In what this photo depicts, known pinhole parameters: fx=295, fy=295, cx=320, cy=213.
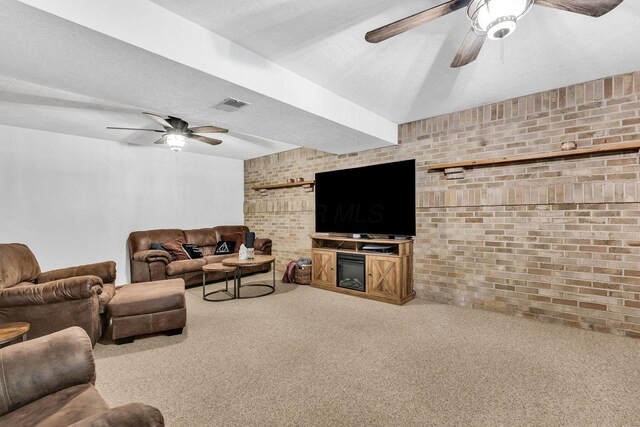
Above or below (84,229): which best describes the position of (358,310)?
below

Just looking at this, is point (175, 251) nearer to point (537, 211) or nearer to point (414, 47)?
point (414, 47)

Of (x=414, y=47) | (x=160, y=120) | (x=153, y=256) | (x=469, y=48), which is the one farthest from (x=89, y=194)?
(x=469, y=48)

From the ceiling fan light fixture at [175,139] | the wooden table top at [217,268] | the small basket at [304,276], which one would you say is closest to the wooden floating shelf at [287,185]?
the small basket at [304,276]

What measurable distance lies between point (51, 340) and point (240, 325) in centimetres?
189

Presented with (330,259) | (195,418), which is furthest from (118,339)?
(330,259)

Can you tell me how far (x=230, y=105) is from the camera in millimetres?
2838

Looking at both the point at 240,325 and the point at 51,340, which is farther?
the point at 240,325

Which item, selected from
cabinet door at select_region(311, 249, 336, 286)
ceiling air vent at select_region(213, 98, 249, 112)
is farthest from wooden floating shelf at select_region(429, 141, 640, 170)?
ceiling air vent at select_region(213, 98, 249, 112)

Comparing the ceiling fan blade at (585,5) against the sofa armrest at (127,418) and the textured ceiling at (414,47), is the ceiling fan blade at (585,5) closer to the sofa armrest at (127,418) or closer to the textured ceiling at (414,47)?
the textured ceiling at (414,47)

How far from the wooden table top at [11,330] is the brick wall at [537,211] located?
13.1 feet

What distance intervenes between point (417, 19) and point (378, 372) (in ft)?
7.67

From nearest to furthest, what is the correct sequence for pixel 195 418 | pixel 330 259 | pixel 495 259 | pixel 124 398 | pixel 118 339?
1. pixel 195 418
2. pixel 124 398
3. pixel 118 339
4. pixel 495 259
5. pixel 330 259

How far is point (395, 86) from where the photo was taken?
9.96 ft

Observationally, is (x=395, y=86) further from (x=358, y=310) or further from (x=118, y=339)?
Result: (x=118, y=339)
